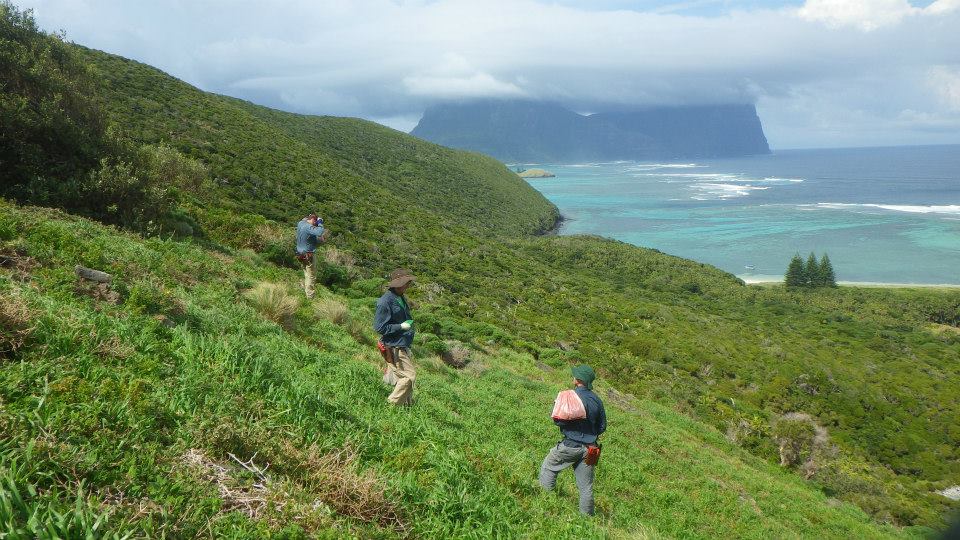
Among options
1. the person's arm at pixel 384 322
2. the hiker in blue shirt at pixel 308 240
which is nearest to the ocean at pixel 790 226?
the hiker in blue shirt at pixel 308 240

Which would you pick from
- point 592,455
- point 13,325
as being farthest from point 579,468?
point 13,325

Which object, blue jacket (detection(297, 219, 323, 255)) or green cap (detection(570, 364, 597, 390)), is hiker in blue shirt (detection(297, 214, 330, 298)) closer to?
blue jacket (detection(297, 219, 323, 255))

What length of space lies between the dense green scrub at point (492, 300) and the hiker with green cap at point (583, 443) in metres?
1.15

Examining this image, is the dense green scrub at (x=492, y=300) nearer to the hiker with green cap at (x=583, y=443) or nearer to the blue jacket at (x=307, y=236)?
the hiker with green cap at (x=583, y=443)

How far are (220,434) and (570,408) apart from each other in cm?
371

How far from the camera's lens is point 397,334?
6559 mm

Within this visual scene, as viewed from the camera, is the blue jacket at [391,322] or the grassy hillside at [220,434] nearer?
the grassy hillside at [220,434]

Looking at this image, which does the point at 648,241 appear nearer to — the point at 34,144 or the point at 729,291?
the point at 729,291

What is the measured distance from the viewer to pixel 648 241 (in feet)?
319

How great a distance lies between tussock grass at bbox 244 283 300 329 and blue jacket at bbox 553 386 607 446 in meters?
5.45

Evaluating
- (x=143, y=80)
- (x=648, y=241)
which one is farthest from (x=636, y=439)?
(x=648, y=241)

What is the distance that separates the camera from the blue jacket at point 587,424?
5805 millimetres

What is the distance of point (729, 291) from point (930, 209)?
11719 cm

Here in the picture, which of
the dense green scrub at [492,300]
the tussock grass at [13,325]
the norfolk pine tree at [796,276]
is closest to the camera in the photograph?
the tussock grass at [13,325]
